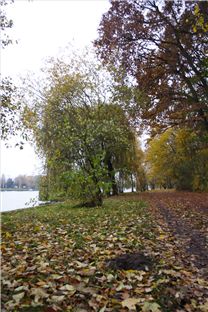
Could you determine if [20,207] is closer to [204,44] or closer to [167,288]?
[204,44]

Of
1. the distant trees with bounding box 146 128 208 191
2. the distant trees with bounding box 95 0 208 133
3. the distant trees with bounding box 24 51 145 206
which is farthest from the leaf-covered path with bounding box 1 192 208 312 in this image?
the distant trees with bounding box 146 128 208 191

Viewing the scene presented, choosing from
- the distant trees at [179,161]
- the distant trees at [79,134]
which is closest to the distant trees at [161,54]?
the distant trees at [79,134]

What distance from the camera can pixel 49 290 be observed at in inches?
119

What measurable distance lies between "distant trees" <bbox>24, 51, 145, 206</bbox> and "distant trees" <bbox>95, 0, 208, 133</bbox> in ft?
9.82

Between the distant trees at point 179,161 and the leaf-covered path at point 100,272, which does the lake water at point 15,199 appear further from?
the distant trees at point 179,161

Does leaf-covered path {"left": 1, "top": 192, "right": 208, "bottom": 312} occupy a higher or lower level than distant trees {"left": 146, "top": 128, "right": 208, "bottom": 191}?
lower

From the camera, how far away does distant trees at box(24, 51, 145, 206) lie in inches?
494

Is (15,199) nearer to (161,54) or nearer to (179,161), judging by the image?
(161,54)

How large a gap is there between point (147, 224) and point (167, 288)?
4.30 meters

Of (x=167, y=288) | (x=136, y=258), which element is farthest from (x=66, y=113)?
(x=167, y=288)

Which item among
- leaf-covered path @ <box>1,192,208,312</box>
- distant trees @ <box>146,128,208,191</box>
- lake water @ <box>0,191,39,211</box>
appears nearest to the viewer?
leaf-covered path @ <box>1,192,208,312</box>

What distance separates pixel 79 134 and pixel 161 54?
520 cm

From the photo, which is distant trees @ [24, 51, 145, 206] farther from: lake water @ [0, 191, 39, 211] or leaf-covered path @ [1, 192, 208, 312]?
leaf-covered path @ [1, 192, 208, 312]

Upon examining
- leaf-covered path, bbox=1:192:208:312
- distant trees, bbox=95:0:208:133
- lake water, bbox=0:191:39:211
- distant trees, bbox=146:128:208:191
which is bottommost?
leaf-covered path, bbox=1:192:208:312
